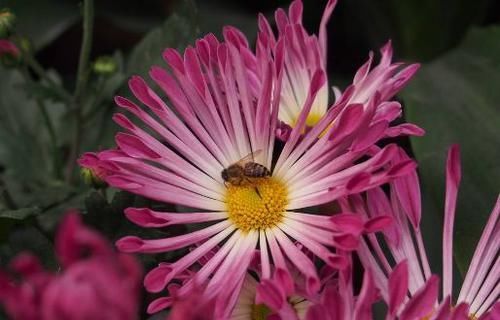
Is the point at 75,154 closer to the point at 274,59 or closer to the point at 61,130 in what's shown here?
the point at 61,130

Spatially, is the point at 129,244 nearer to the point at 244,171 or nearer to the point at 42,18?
the point at 244,171

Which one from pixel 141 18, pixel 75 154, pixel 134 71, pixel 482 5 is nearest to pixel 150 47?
pixel 134 71

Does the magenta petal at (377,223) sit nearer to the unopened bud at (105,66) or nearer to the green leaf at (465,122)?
the green leaf at (465,122)

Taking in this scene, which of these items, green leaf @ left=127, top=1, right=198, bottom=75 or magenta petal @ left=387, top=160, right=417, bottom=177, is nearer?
magenta petal @ left=387, top=160, right=417, bottom=177

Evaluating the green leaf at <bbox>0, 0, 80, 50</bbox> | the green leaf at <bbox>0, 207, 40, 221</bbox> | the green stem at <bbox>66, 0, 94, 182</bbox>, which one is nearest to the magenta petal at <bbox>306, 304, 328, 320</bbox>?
the green leaf at <bbox>0, 207, 40, 221</bbox>

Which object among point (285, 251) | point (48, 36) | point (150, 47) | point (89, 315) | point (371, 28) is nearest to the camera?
point (89, 315)

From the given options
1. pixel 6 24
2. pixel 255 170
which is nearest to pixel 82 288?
pixel 255 170

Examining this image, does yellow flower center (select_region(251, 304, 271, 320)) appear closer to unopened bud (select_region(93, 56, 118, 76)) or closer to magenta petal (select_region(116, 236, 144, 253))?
magenta petal (select_region(116, 236, 144, 253))

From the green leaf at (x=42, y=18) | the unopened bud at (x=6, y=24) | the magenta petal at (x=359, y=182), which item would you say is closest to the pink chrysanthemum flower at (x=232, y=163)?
the magenta petal at (x=359, y=182)
